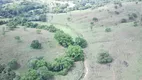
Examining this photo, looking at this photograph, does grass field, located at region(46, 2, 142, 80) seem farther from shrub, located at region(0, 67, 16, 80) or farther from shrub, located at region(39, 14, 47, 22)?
shrub, located at region(0, 67, 16, 80)

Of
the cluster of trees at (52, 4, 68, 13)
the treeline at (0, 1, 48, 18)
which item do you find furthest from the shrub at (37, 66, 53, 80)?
the cluster of trees at (52, 4, 68, 13)

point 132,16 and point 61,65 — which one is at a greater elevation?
point 132,16

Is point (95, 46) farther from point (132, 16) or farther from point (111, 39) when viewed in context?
point (132, 16)

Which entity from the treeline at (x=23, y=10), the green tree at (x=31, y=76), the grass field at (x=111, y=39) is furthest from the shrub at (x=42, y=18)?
the green tree at (x=31, y=76)

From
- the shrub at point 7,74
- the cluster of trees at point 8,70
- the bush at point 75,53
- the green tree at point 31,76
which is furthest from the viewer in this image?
the bush at point 75,53

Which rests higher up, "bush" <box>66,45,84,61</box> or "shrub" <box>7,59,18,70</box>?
"bush" <box>66,45,84,61</box>

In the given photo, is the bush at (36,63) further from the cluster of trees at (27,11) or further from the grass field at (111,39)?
the cluster of trees at (27,11)

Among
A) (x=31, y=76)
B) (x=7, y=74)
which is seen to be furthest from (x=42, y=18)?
(x=31, y=76)

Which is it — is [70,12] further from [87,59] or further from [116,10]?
[87,59]
